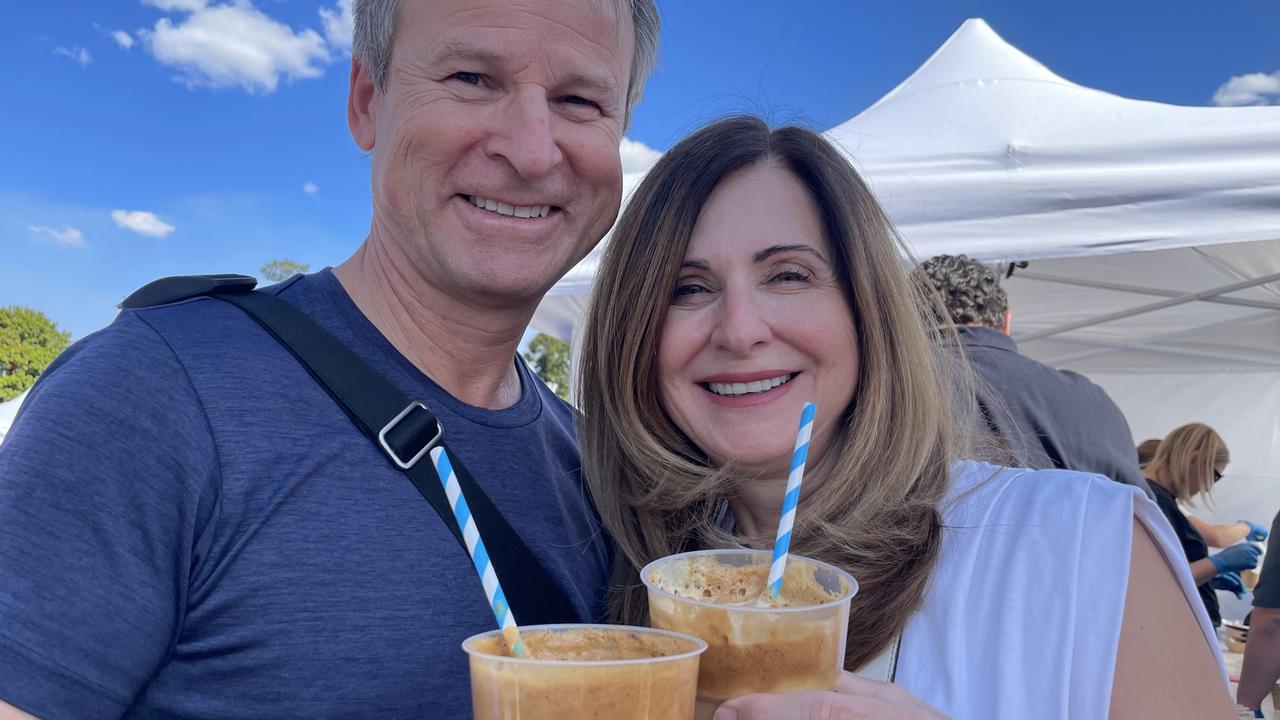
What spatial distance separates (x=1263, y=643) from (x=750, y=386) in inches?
120

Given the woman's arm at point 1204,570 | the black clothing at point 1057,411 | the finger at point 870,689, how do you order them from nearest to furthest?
the finger at point 870,689
the black clothing at point 1057,411
the woman's arm at point 1204,570

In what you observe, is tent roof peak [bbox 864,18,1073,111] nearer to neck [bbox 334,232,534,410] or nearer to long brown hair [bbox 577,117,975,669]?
long brown hair [bbox 577,117,975,669]

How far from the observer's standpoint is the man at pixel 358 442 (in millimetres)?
1332

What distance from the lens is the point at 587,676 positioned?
1.08m

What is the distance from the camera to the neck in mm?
1899

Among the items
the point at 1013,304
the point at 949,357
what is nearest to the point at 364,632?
the point at 949,357

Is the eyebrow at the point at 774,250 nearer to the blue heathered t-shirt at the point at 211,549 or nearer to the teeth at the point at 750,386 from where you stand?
the teeth at the point at 750,386

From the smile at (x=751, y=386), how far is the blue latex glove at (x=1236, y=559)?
4655 mm

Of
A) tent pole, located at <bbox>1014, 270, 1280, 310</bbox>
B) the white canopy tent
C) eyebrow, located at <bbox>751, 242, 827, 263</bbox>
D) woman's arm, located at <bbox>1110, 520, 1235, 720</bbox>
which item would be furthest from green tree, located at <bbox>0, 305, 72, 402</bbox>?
woman's arm, located at <bbox>1110, 520, 1235, 720</bbox>

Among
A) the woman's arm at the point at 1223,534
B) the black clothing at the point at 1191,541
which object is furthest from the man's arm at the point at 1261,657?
the woman's arm at the point at 1223,534

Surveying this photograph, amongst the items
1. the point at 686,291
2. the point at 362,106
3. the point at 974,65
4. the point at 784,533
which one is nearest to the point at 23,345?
the point at 974,65

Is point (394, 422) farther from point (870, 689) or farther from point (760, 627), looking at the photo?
point (870, 689)

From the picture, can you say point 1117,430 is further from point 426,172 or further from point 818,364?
point 426,172

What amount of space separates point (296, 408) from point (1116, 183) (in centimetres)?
393
